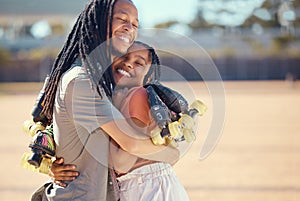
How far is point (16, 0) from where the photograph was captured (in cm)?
4012

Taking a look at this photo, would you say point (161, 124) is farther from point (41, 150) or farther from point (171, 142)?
point (41, 150)

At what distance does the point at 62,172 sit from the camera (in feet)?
9.54

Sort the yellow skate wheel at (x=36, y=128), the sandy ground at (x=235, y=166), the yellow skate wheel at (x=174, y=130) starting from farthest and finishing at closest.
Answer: the sandy ground at (x=235, y=166), the yellow skate wheel at (x=36, y=128), the yellow skate wheel at (x=174, y=130)

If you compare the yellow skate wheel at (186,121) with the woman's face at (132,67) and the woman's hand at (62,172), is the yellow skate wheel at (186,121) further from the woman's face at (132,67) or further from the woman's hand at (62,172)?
the woman's hand at (62,172)

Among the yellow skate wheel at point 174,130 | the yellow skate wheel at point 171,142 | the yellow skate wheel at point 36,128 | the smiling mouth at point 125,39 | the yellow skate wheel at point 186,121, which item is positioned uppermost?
the smiling mouth at point 125,39

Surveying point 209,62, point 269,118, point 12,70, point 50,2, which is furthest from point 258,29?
point 209,62

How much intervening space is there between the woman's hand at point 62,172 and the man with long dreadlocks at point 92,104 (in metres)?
0.02

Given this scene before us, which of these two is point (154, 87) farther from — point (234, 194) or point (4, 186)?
point (4, 186)

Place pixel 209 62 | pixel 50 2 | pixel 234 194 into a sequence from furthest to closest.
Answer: pixel 50 2 → pixel 234 194 → pixel 209 62

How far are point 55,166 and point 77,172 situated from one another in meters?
0.12

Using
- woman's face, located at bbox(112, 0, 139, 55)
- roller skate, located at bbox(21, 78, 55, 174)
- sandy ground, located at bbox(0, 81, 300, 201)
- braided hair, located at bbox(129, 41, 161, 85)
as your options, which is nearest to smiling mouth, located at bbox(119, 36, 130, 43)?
woman's face, located at bbox(112, 0, 139, 55)

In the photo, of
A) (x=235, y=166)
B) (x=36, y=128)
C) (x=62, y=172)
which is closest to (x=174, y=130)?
(x=62, y=172)

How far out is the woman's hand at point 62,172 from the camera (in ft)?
9.46

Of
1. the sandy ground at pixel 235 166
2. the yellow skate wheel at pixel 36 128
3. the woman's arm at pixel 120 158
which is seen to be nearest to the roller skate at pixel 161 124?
the woman's arm at pixel 120 158
